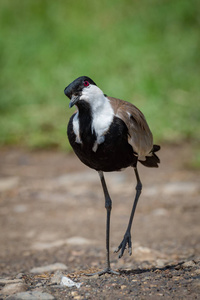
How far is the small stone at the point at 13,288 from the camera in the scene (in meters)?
3.04

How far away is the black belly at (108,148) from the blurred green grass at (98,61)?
399cm

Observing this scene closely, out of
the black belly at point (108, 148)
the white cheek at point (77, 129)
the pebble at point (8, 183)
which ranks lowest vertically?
the black belly at point (108, 148)

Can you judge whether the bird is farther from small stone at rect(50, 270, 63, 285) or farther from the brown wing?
small stone at rect(50, 270, 63, 285)

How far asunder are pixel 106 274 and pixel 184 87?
605 centimetres

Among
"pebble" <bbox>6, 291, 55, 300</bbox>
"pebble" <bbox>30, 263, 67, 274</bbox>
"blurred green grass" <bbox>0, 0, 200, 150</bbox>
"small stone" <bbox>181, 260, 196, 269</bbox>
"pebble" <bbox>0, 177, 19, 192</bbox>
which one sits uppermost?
"blurred green grass" <bbox>0, 0, 200, 150</bbox>

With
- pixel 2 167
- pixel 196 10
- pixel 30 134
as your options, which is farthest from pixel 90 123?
pixel 196 10

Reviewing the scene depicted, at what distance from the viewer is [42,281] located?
3.28m

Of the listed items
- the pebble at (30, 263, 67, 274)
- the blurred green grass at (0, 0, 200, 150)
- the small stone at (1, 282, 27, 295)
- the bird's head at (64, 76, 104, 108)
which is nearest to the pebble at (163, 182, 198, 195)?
the blurred green grass at (0, 0, 200, 150)

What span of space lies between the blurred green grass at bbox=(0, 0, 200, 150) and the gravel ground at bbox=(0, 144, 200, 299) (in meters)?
0.80

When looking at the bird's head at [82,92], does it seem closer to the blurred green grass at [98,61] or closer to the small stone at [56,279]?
the small stone at [56,279]

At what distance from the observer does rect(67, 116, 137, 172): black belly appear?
3246 millimetres

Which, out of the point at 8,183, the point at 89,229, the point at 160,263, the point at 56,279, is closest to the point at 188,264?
the point at 160,263

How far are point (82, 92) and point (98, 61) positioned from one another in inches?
271

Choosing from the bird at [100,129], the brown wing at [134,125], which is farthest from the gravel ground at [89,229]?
the brown wing at [134,125]
